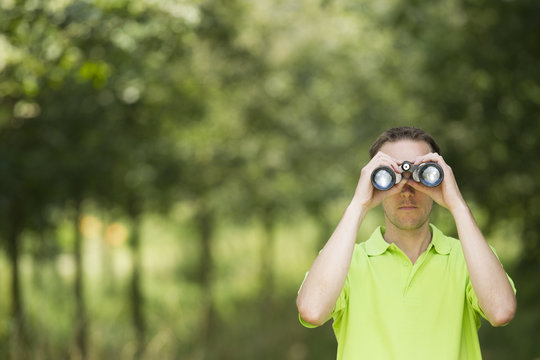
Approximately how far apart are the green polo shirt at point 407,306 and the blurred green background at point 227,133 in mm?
3036

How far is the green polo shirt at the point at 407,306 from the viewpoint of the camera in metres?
2.39

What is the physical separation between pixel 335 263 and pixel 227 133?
8.96 meters

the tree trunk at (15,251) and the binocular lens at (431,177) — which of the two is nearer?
the binocular lens at (431,177)

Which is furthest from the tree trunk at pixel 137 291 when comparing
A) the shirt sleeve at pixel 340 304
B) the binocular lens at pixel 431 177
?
the binocular lens at pixel 431 177

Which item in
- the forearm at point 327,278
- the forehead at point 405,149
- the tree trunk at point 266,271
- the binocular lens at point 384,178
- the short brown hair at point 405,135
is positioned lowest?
the tree trunk at point 266,271

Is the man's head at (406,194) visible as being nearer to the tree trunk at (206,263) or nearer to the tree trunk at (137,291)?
the tree trunk at (137,291)

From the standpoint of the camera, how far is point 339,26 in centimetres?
1124

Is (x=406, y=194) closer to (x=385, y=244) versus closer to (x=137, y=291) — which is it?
(x=385, y=244)

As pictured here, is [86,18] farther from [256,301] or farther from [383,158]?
[256,301]

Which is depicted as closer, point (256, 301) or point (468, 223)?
point (468, 223)

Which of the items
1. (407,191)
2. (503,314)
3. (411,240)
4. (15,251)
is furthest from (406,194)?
(15,251)

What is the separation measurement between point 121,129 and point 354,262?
7.05 meters

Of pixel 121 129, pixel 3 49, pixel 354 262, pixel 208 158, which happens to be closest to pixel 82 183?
pixel 121 129

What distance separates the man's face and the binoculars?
8 centimetres
